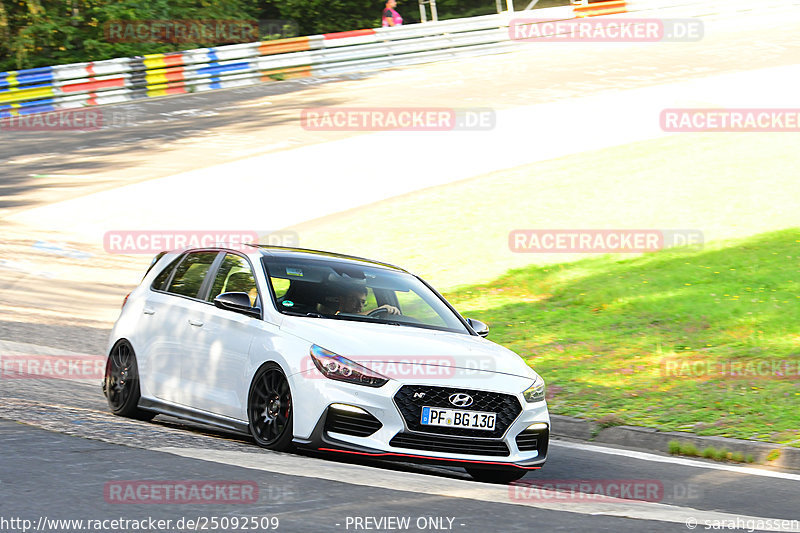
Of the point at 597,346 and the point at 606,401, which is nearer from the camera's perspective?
the point at 606,401

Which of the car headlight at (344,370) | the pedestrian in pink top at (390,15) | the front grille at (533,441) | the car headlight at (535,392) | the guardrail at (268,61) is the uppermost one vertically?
the pedestrian in pink top at (390,15)

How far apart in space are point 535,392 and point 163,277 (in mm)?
3679

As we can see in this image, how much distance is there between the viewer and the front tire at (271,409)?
24.2 feet

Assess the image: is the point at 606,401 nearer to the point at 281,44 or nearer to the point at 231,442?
the point at 231,442

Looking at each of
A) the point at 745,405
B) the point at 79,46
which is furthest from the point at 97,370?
the point at 79,46

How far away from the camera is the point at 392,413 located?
23.3 ft

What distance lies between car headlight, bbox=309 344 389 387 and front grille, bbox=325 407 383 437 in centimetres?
21

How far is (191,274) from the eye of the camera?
30.1ft

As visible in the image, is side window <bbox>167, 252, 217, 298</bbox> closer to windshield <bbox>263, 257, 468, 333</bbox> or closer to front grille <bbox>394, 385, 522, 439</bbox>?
windshield <bbox>263, 257, 468, 333</bbox>

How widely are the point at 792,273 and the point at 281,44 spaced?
72.0 feet

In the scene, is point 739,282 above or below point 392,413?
below

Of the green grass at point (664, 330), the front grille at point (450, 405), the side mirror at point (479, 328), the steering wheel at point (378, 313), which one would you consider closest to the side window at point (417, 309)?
the steering wheel at point (378, 313)

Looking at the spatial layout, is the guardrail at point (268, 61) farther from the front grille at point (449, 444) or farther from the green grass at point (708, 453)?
the front grille at point (449, 444)

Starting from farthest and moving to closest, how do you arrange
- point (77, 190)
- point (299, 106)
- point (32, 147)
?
1. point (299, 106)
2. point (32, 147)
3. point (77, 190)
